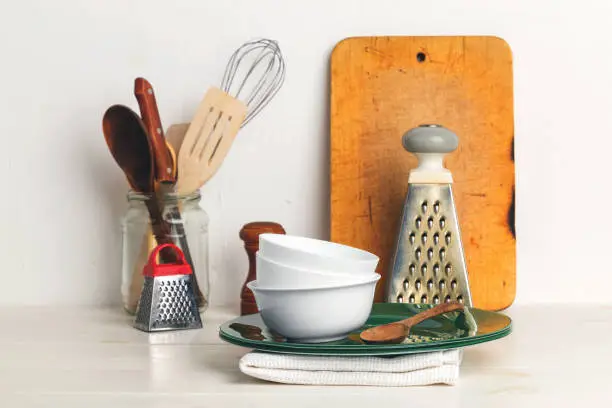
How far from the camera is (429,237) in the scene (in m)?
1.25

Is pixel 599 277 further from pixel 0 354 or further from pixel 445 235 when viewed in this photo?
pixel 0 354

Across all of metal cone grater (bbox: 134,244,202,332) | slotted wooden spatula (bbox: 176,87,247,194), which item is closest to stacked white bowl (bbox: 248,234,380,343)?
metal cone grater (bbox: 134,244,202,332)

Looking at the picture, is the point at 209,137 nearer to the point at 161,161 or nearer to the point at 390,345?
the point at 161,161

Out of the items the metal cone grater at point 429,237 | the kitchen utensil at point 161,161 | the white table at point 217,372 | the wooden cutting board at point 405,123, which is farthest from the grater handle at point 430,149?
the kitchen utensil at point 161,161

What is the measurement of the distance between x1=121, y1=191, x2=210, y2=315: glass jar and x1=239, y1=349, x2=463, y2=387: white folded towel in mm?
402

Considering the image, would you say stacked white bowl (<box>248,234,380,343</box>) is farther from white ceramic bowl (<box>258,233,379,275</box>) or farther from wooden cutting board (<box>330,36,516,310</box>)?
wooden cutting board (<box>330,36,516,310</box>)

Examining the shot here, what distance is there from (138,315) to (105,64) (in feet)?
1.41

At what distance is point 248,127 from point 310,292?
53 centimetres

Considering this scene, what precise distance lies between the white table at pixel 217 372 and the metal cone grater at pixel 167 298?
0.02 meters

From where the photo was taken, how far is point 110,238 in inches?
55.7

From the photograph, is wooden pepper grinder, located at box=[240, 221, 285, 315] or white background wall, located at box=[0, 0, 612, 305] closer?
wooden pepper grinder, located at box=[240, 221, 285, 315]

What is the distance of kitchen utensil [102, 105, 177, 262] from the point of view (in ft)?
4.18

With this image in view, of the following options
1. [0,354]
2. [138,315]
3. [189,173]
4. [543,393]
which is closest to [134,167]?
A: [189,173]

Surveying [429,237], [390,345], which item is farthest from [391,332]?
[429,237]
